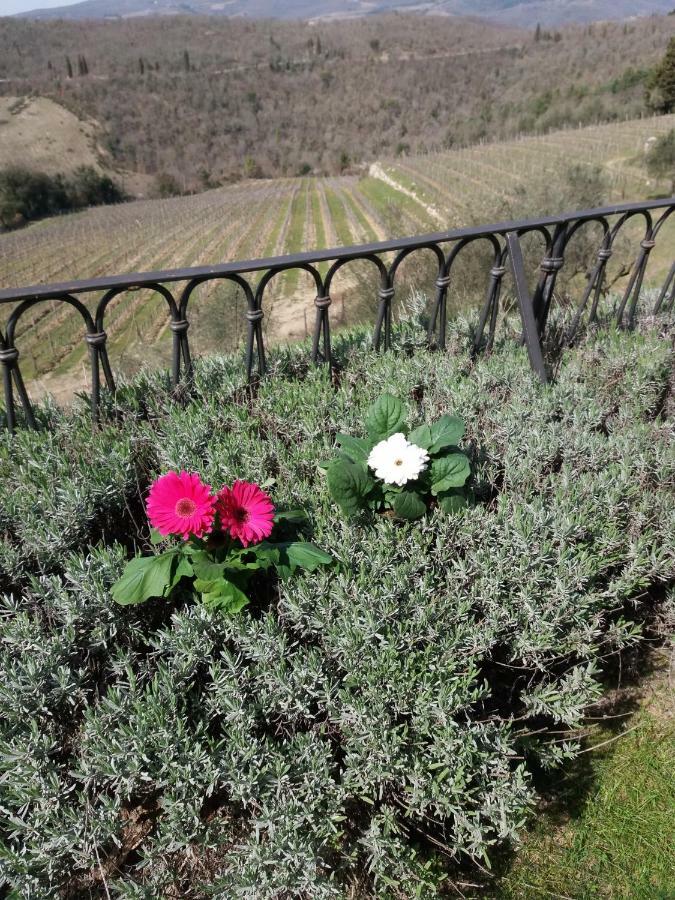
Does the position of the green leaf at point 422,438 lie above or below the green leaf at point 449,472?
above

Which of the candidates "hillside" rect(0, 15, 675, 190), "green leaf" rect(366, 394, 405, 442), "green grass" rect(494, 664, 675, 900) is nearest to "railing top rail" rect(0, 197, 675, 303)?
"green leaf" rect(366, 394, 405, 442)

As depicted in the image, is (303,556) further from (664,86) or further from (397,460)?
(664,86)

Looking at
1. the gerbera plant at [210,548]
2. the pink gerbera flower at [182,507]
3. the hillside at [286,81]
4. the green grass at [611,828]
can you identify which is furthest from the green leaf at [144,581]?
the hillside at [286,81]

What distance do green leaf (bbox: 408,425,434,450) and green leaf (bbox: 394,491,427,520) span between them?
0.20 meters

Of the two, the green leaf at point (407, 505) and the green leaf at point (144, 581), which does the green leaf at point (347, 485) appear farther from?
the green leaf at point (144, 581)

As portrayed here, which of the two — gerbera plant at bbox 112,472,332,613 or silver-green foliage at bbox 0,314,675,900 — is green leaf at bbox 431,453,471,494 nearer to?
silver-green foliage at bbox 0,314,675,900

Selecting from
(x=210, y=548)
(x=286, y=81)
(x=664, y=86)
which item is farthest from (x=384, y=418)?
(x=286, y=81)

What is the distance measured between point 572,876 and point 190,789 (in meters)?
1.15

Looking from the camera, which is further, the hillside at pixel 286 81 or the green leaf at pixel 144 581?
the hillside at pixel 286 81

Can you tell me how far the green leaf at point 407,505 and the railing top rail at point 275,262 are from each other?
1.05 metres

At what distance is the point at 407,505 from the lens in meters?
1.89

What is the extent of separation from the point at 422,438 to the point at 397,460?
7.0 inches

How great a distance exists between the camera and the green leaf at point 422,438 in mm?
2002

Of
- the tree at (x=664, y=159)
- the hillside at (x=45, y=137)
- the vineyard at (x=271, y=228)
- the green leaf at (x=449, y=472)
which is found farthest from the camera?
the hillside at (x=45, y=137)
